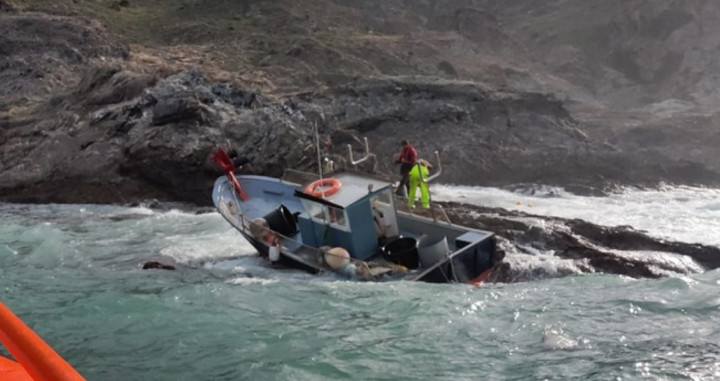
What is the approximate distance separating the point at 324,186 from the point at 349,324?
419cm

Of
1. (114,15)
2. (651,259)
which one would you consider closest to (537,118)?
(651,259)

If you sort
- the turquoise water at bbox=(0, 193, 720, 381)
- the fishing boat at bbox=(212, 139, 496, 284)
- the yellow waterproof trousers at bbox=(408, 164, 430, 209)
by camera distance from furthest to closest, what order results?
the yellow waterproof trousers at bbox=(408, 164, 430, 209) < the fishing boat at bbox=(212, 139, 496, 284) < the turquoise water at bbox=(0, 193, 720, 381)

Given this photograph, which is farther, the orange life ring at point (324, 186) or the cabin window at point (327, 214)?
the orange life ring at point (324, 186)

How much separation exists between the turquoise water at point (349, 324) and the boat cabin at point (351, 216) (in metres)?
1.03

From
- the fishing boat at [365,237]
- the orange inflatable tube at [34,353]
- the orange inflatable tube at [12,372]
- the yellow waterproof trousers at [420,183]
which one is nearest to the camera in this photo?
the orange inflatable tube at [34,353]

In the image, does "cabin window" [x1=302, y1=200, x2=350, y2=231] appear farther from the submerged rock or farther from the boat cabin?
the submerged rock

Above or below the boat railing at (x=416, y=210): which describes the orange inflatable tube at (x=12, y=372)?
above

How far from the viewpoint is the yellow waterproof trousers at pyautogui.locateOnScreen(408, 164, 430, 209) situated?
52.1 ft

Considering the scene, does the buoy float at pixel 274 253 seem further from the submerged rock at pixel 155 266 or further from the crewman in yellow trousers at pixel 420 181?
the crewman in yellow trousers at pixel 420 181

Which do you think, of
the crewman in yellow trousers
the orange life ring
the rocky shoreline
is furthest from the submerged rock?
the rocky shoreline

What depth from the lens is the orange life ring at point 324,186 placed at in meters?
13.9

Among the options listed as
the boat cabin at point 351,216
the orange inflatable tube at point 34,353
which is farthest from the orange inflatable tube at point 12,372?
the boat cabin at point 351,216

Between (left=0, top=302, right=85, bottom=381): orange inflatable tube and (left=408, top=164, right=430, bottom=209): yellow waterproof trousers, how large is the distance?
12.9 m

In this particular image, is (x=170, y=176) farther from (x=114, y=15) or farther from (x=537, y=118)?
(x=114, y=15)
